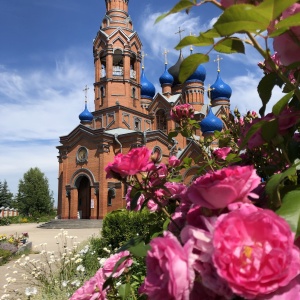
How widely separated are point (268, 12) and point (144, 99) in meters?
26.9

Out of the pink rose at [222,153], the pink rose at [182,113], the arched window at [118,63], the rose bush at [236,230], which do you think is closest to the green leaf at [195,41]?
the rose bush at [236,230]

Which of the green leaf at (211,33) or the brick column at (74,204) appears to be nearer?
the green leaf at (211,33)

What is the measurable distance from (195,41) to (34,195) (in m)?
42.7

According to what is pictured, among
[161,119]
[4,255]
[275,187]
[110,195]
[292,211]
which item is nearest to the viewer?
[292,211]

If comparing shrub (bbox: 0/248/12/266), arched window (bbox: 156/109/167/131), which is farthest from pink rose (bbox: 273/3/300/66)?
arched window (bbox: 156/109/167/131)

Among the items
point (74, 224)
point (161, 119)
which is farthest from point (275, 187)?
point (161, 119)

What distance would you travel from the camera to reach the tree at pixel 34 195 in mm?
40125

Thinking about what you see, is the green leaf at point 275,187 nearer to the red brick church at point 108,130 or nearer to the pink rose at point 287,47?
the pink rose at point 287,47

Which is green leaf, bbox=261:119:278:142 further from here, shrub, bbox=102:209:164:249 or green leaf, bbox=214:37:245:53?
shrub, bbox=102:209:164:249

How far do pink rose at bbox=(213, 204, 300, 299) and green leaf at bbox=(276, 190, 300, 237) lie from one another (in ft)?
0.26

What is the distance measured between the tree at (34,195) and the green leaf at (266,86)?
129 feet

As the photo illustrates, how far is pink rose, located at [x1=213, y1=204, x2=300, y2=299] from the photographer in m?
0.56

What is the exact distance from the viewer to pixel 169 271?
610 millimetres

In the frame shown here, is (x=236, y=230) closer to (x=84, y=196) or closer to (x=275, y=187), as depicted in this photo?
(x=275, y=187)
